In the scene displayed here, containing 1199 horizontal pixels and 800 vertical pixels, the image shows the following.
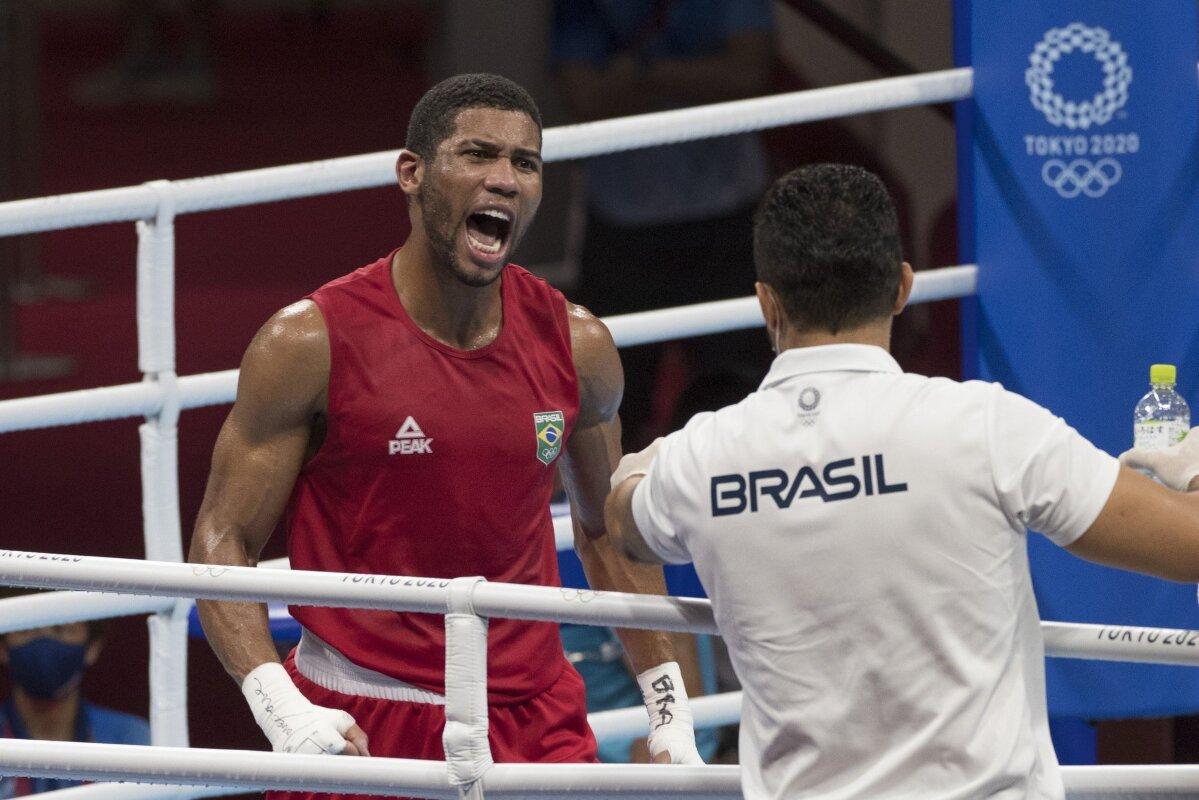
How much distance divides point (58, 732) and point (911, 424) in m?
2.67

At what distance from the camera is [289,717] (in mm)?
2178

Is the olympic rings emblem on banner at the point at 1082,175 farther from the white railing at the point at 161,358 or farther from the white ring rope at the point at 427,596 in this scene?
the white ring rope at the point at 427,596

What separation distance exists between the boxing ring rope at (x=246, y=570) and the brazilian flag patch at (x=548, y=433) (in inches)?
18.9

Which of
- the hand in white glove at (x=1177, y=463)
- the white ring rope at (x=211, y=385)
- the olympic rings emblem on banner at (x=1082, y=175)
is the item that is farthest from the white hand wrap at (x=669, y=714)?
the olympic rings emblem on banner at (x=1082, y=175)

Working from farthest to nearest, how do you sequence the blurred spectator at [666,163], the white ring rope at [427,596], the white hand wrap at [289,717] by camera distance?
the blurred spectator at [666,163] → the white hand wrap at [289,717] → the white ring rope at [427,596]

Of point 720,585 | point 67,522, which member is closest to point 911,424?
point 720,585

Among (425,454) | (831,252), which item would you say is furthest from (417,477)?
(831,252)

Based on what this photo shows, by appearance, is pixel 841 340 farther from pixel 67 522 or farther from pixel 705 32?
pixel 67 522

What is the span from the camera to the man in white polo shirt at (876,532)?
178 cm

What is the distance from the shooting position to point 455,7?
7.53m

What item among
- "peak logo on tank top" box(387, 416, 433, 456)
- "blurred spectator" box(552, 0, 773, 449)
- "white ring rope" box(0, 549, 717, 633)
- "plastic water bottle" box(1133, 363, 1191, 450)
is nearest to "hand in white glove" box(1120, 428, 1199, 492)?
"white ring rope" box(0, 549, 717, 633)

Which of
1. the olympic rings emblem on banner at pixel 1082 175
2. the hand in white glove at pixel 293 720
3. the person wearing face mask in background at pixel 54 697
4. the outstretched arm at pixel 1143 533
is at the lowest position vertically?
the person wearing face mask in background at pixel 54 697

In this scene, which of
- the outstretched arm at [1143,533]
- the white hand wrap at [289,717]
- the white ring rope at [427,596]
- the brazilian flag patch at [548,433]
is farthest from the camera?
the brazilian flag patch at [548,433]

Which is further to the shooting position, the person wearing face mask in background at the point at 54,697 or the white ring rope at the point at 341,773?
the person wearing face mask in background at the point at 54,697
